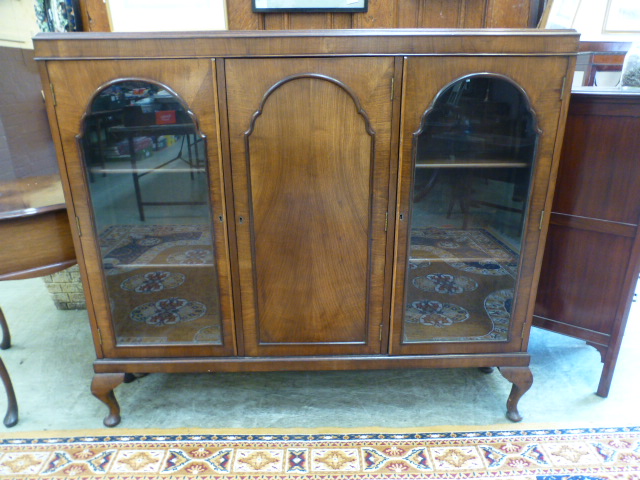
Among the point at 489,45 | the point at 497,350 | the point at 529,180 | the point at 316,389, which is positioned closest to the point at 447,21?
the point at 489,45

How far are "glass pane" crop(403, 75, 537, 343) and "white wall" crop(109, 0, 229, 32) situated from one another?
837 mm

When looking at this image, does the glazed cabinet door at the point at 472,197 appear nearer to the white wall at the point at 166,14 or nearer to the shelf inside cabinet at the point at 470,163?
the shelf inside cabinet at the point at 470,163

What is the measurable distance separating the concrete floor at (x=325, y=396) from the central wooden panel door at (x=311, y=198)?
26 centimetres

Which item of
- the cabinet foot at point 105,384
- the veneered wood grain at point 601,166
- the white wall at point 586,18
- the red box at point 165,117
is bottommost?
the cabinet foot at point 105,384

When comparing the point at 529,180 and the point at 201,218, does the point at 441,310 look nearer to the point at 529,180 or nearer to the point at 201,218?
the point at 529,180

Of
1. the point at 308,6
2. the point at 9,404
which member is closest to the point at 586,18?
the point at 308,6

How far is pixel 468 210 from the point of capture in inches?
53.1

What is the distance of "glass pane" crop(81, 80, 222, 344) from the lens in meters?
1.20

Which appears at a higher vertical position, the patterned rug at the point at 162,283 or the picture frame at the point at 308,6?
the picture frame at the point at 308,6

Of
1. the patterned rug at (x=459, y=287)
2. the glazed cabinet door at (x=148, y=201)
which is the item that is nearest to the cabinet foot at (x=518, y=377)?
the patterned rug at (x=459, y=287)

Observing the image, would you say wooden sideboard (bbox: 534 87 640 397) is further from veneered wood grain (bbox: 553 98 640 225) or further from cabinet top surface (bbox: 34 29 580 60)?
cabinet top surface (bbox: 34 29 580 60)

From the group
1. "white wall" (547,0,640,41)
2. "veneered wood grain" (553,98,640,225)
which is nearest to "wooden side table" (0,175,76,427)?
"veneered wood grain" (553,98,640,225)

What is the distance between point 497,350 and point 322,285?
0.60 m

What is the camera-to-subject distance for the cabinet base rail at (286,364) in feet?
4.62
